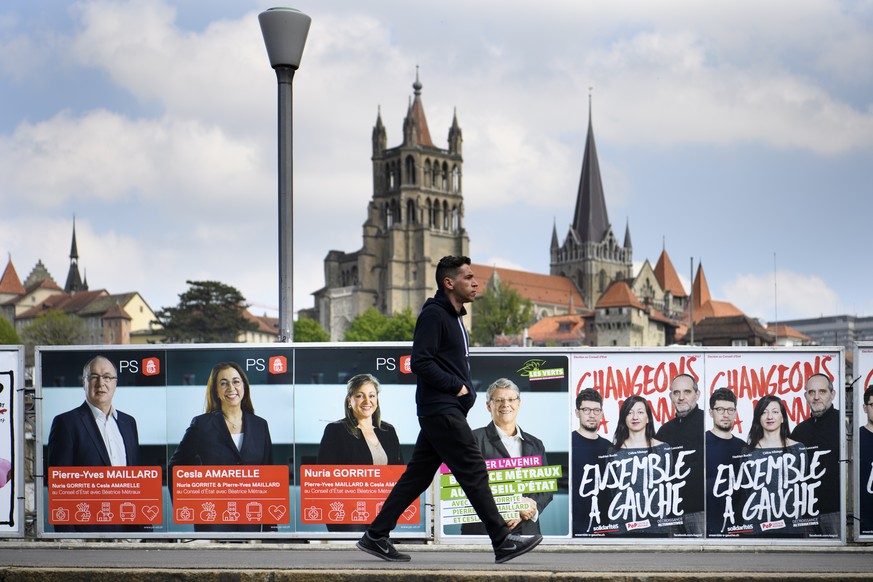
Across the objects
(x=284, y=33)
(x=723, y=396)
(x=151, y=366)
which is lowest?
(x=723, y=396)

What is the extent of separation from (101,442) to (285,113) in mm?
3453

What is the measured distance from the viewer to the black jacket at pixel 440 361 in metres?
7.57

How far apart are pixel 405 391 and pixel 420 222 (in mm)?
160281

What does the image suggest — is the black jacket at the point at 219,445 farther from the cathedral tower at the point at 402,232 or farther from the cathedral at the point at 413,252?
the cathedral tower at the point at 402,232

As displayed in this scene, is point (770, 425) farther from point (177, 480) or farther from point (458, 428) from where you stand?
point (177, 480)

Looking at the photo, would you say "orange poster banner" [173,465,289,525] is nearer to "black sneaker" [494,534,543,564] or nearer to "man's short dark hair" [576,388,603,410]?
"man's short dark hair" [576,388,603,410]

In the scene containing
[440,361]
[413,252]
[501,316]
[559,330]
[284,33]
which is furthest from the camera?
[559,330]

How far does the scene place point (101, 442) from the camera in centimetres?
1020

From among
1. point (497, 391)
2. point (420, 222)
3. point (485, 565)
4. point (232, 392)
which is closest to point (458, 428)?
point (485, 565)

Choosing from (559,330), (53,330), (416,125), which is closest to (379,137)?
(416,125)

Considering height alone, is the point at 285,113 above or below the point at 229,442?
above

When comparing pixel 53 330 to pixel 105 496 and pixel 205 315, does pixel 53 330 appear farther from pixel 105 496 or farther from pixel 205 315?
pixel 105 496

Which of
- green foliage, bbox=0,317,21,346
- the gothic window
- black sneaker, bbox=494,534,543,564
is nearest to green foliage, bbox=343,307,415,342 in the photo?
the gothic window

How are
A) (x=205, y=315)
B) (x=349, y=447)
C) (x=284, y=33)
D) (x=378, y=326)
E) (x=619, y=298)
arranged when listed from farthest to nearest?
1. (x=619, y=298)
2. (x=378, y=326)
3. (x=205, y=315)
4. (x=284, y=33)
5. (x=349, y=447)
